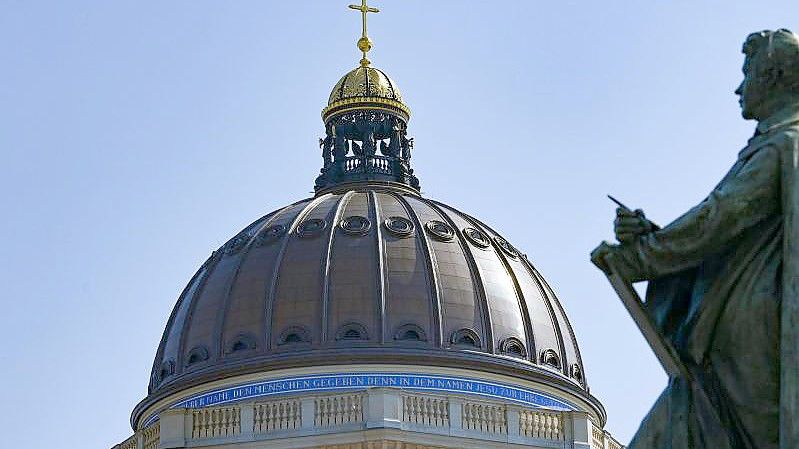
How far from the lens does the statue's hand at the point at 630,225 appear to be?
8.77 m

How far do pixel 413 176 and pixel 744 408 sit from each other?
64.9m

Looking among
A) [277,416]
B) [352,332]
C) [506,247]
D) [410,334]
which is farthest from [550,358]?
[277,416]

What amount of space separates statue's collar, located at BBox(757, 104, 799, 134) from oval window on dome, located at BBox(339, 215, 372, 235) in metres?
56.3

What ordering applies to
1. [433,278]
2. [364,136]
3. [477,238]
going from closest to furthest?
[433,278]
[477,238]
[364,136]

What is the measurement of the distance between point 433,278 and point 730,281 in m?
54.9

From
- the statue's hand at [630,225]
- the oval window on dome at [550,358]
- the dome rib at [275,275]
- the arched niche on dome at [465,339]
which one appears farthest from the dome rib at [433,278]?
the statue's hand at [630,225]

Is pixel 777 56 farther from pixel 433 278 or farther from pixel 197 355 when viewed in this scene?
pixel 197 355

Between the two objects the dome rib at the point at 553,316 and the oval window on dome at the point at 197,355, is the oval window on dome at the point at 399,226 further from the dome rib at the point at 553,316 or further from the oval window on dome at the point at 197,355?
the oval window on dome at the point at 197,355

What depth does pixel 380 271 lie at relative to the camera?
209 ft

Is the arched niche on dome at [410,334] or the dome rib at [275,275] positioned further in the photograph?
the dome rib at [275,275]

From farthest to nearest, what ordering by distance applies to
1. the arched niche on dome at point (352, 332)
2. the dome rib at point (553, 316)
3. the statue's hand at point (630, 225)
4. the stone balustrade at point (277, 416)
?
the dome rib at point (553, 316) → the arched niche on dome at point (352, 332) → the stone balustrade at point (277, 416) → the statue's hand at point (630, 225)

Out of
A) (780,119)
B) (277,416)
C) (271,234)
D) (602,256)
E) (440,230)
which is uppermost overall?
(271,234)

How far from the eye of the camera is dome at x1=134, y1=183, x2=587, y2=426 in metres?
61.0

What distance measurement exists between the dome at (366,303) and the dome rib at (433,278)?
4 cm
